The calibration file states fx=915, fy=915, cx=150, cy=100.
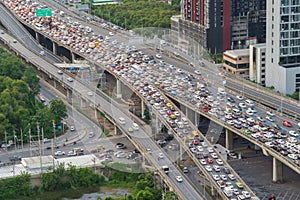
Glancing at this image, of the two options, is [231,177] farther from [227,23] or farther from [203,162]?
[227,23]

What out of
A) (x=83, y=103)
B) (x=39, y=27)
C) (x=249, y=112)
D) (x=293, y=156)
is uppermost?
(x=39, y=27)

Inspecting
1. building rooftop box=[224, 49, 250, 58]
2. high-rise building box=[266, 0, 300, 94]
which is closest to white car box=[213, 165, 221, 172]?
high-rise building box=[266, 0, 300, 94]

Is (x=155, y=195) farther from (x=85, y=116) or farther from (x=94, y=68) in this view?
(x=94, y=68)

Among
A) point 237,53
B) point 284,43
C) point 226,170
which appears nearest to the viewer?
point 226,170

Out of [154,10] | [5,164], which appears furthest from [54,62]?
[5,164]

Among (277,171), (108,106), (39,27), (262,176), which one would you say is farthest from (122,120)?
(39,27)

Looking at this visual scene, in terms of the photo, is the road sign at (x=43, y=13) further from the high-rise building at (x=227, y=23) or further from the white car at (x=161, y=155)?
the white car at (x=161, y=155)
